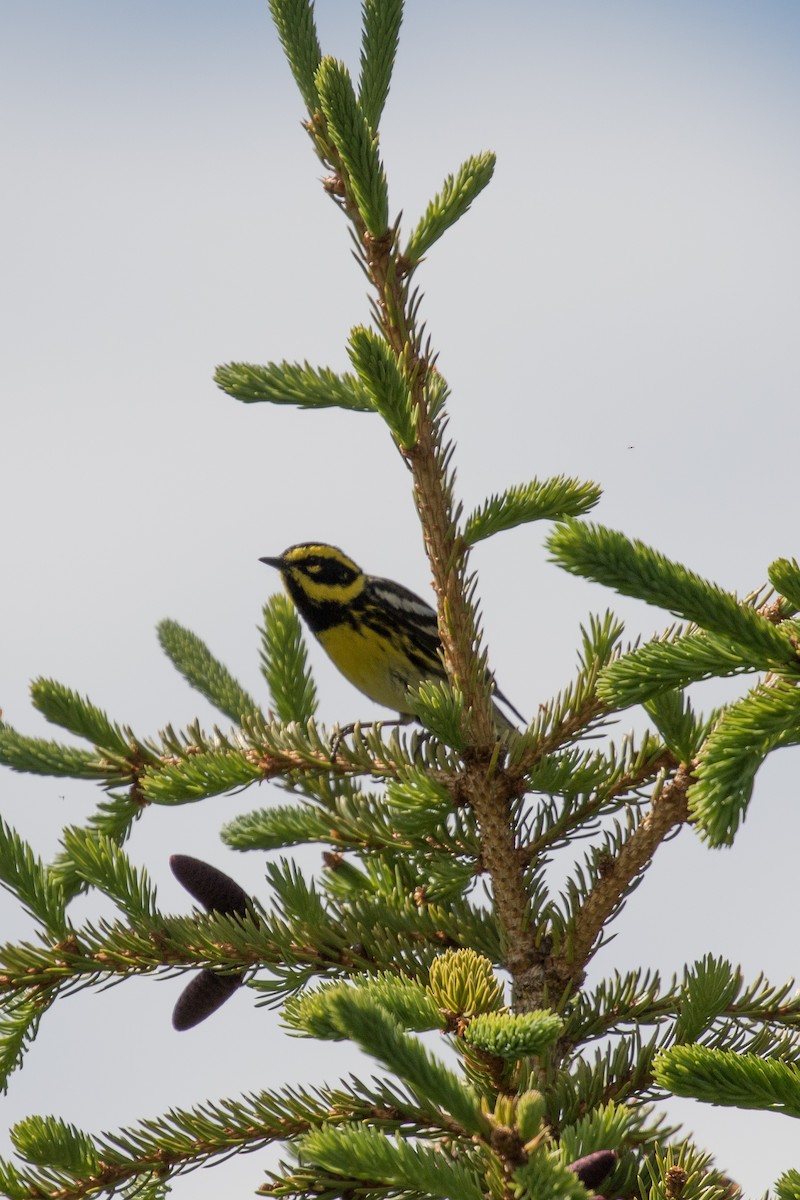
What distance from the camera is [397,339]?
7.72ft

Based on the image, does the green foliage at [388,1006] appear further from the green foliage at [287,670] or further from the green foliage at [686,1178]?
the green foliage at [287,670]

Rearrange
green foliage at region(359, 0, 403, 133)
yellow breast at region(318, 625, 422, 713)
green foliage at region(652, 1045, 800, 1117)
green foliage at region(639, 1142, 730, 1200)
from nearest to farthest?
green foliage at region(652, 1045, 800, 1117) → green foliage at region(639, 1142, 730, 1200) → green foliage at region(359, 0, 403, 133) → yellow breast at region(318, 625, 422, 713)

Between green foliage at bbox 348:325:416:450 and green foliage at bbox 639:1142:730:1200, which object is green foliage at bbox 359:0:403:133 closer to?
green foliage at bbox 348:325:416:450

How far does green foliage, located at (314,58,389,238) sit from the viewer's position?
2.04m

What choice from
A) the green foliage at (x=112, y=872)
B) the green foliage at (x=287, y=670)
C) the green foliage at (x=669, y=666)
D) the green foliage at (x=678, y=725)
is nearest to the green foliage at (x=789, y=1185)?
the green foliage at (x=669, y=666)

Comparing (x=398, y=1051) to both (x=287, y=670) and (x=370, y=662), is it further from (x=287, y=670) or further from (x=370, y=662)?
(x=370, y=662)

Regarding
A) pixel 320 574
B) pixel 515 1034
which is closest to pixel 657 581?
pixel 515 1034

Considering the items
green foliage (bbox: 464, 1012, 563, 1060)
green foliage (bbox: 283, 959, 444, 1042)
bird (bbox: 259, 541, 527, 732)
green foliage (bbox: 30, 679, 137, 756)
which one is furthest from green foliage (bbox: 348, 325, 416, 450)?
bird (bbox: 259, 541, 527, 732)

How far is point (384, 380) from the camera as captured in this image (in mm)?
2092

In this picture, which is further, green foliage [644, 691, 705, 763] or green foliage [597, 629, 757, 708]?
green foliage [644, 691, 705, 763]

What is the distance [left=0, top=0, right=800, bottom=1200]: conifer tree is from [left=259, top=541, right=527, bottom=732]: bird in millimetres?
2307

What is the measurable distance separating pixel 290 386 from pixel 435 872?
3.28 ft

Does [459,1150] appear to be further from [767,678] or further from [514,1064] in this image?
[767,678]

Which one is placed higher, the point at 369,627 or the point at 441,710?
the point at 369,627
